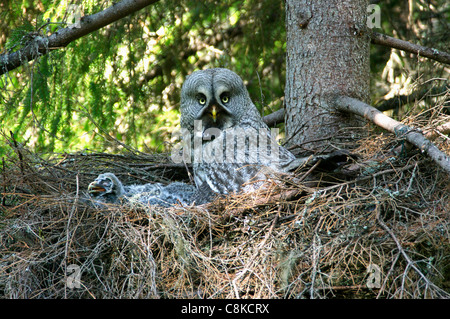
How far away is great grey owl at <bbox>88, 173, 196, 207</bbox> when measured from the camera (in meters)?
3.64

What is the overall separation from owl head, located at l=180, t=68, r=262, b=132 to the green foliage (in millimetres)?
737

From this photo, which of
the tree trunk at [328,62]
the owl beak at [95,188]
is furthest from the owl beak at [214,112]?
the owl beak at [95,188]

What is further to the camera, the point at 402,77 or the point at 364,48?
the point at 402,77

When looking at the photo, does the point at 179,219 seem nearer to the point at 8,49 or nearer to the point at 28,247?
the point at 28,247

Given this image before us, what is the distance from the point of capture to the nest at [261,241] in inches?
109

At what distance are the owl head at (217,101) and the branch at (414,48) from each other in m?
1.25

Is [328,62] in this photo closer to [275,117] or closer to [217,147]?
[275,117]

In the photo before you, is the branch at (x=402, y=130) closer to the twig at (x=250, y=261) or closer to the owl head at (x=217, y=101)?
the owl head at (x=217, y=101)

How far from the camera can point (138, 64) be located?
18.3 feet

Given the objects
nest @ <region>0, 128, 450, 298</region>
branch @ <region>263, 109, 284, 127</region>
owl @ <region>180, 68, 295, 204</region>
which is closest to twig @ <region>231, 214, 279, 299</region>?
nest @ <region>0, 128, 450, 298</region>
